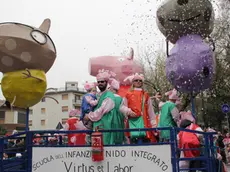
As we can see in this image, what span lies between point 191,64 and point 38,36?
134 inches

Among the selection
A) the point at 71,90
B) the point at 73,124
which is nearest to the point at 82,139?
the point at 73,124

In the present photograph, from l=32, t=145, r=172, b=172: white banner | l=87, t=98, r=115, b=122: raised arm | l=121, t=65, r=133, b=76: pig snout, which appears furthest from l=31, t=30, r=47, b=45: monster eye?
l=32, t=145, r=172, b=172: white banner

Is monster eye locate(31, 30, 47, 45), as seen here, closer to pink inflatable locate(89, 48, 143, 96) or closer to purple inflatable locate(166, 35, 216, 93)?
pink inflatable locate(89, 48, 143, 96)

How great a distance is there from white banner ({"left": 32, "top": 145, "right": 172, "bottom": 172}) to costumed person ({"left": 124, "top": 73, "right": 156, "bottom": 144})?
99cm

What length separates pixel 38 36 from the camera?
7.07 metres

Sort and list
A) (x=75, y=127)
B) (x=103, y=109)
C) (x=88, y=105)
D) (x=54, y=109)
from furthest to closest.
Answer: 1. (x=54, y=109)
2. (x=75, y=127)
3. (x=88, y=105)
4. (x=103, y=109)

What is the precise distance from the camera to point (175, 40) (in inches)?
273

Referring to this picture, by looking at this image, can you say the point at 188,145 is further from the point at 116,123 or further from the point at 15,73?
the point at 15,73

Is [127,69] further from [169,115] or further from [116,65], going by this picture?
[169,115]

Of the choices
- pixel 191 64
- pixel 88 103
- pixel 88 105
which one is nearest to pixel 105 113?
pixel 88 103

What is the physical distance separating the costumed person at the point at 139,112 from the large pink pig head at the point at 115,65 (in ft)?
9.35

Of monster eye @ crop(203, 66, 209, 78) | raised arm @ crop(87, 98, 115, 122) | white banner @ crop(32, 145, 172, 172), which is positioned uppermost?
monster eye @ crop(203, 66, 209, 78)

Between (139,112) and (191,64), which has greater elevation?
(191,64)

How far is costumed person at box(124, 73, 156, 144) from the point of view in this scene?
509 centimetres
